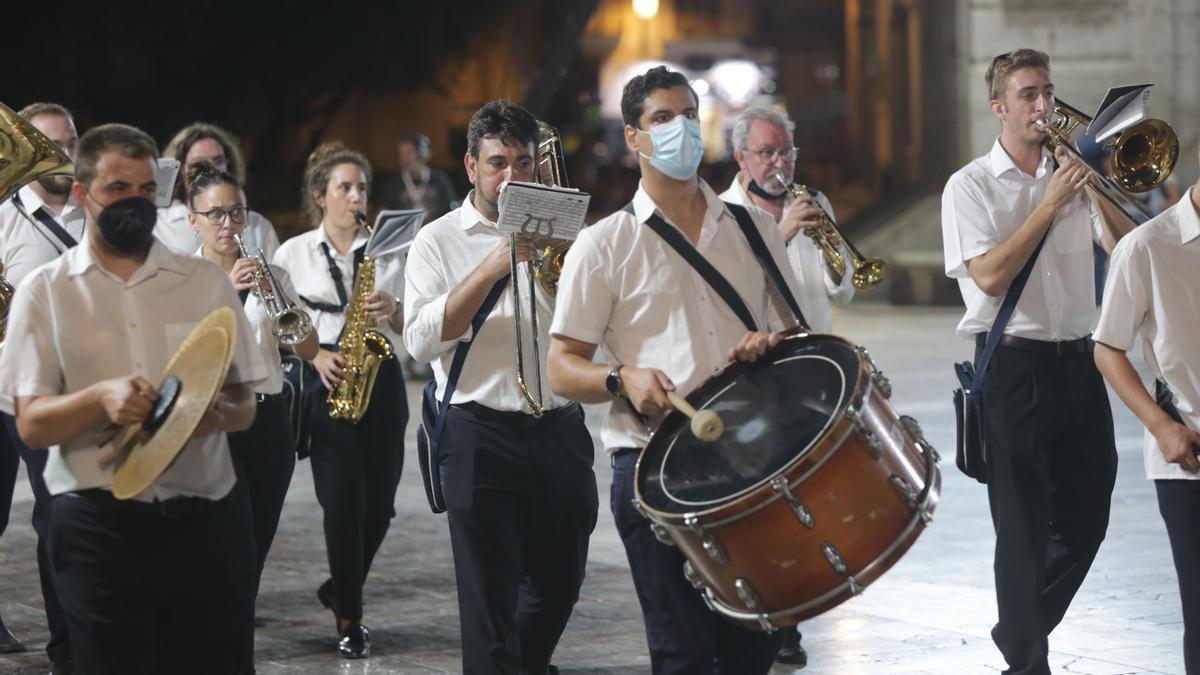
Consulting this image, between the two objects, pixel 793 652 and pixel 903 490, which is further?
pixel 793 652

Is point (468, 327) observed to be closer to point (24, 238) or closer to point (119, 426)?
point (119, 426)

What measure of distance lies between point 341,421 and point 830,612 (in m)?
2.35

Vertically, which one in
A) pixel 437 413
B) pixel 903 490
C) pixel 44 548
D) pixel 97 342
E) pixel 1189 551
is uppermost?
pixel 97 342

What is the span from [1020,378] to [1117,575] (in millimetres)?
2486

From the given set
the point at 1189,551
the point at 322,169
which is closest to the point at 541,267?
the point at 1189,551

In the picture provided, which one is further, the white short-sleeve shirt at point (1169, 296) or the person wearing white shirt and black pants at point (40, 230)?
the person wearing white shirt and black pants at point (40, 230)

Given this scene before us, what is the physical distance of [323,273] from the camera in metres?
8.41

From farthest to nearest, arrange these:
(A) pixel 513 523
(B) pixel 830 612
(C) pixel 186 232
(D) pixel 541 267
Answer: (C) pixel 186 232, (B) pixel 830 612, (D) pixel 541 267, (A) pixel 513 523

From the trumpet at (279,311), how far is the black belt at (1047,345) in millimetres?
2730

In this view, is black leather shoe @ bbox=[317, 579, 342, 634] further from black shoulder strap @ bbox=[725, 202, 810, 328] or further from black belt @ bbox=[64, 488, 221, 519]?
black shoulder strap @ bbox=[725, 202, 810, 328]

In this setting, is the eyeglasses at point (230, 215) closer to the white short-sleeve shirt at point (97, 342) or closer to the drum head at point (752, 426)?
the white short-sleeve shirt at point (97, 342)

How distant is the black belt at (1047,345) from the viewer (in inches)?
259

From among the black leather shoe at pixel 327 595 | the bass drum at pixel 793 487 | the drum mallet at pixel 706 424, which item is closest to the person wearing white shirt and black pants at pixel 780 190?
the black leather shoe at pixel 327 595

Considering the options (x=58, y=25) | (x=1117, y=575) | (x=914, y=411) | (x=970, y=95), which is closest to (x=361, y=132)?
(x=58, y=25)
